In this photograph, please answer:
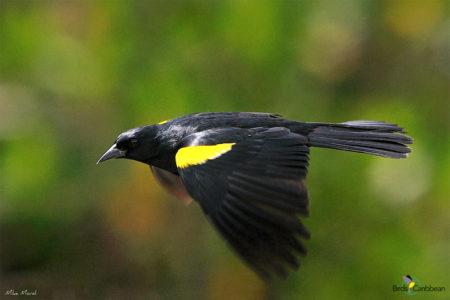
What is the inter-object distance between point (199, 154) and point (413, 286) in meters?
2.31

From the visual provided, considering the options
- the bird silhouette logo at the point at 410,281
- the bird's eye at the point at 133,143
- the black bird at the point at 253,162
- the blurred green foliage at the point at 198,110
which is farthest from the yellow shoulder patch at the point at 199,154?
the bird silhouette logo at the point at 410,281

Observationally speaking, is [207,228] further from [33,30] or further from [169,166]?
[33,30]

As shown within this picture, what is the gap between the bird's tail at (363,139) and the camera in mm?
2924

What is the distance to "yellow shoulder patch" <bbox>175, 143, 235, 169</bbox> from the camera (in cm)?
260

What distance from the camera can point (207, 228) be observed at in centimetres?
453

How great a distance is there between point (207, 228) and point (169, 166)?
152 centimetres

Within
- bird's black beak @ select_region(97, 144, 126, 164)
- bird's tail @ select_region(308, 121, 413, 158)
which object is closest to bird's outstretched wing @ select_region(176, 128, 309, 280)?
bird's tail @ select_region(308, 121, 413, 158)

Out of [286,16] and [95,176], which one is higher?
[286,16]

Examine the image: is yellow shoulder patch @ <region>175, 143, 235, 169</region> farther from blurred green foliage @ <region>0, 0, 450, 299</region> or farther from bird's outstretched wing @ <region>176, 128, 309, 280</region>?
blurred green foliage @ <region>0, 0, 450, 299</region>

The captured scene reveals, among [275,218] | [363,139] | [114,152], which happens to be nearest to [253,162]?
[275,218]

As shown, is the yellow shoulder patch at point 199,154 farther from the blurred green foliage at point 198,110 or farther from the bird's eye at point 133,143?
the blurred green foliage at point 198,110

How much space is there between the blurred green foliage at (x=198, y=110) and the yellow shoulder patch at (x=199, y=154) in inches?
64.2

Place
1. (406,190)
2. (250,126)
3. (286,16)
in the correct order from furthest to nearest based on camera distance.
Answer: (286,16) < (406,190) < (250,126)

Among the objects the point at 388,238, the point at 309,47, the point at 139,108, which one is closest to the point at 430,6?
the point at 309,47
